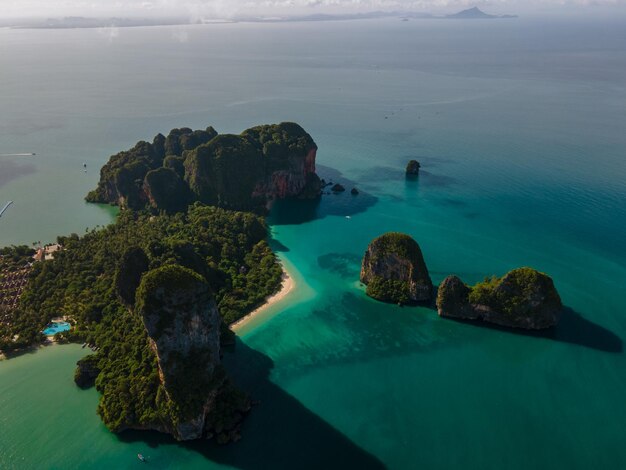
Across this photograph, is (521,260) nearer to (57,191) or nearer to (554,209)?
(554,209)

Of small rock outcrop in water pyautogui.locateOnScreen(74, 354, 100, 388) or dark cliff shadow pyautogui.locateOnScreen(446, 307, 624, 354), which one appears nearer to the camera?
small rock outcrop in water pyautogui.locateOnScreen(74, 354, 100, 388)

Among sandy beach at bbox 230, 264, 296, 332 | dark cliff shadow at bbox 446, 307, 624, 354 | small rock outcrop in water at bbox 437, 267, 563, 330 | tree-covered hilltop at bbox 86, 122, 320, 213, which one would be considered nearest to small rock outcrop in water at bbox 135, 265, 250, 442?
sandy beach at bbox 230, 264, 296, 332

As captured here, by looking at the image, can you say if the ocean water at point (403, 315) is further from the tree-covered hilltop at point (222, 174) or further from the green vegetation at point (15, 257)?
the green vegetation at point (15, 257)

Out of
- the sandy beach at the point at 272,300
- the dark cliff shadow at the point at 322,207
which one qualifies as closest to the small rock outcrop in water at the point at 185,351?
the sandy beach at the point at 272,300

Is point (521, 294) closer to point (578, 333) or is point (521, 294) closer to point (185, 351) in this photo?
point (578, 333)

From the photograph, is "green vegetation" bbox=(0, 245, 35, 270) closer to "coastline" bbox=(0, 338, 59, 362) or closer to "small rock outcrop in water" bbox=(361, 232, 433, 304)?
"coastline" bbox=(0, 338, 59, 362)
